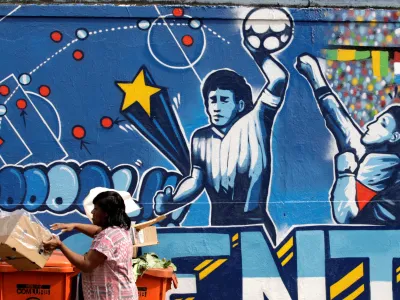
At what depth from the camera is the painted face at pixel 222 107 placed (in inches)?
285

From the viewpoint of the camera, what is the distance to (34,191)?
705 cm

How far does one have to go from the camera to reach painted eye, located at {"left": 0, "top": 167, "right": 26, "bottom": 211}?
23.1ft

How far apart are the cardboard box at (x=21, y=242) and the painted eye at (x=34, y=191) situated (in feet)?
5.74

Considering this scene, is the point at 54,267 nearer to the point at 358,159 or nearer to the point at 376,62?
the point at 358,159

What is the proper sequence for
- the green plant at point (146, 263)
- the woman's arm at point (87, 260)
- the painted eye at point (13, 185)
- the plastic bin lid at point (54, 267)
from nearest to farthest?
the woman's arm at point (87, 260) < the plastic bin lid at point (54, 267) < the green plant at point (146, 263) < the painted eye at point (13, 185)

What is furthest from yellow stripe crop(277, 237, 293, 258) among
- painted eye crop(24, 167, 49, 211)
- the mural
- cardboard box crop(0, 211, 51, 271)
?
cardboard box crop(0, 211, 51, 271)

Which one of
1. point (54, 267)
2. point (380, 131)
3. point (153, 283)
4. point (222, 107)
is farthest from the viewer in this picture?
point (380, 131)

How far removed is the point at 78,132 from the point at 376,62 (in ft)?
10.1

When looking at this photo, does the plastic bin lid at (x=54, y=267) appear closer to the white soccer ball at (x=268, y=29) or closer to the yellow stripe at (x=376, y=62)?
the white soccer ball at (x=268, y=29)

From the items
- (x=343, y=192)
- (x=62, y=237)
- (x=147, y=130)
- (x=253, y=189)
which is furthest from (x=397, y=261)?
(x=62, y=237)

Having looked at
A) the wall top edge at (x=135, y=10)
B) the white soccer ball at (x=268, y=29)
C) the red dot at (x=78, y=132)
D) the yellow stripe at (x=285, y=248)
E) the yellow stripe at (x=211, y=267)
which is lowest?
the yellow stripe at (x=211, y=267)

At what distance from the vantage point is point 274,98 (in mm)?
7301

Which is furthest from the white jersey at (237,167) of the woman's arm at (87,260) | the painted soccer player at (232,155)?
the woman's arm at (87,260)

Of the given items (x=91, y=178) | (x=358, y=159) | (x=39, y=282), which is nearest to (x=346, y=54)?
(x=358, y=159)
